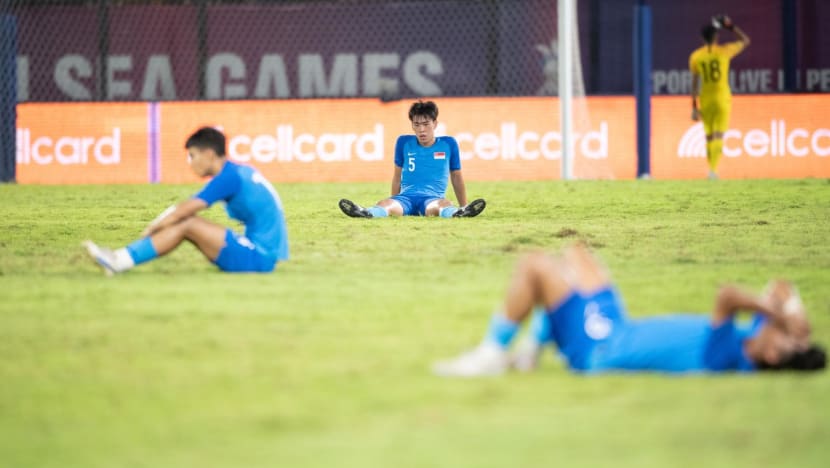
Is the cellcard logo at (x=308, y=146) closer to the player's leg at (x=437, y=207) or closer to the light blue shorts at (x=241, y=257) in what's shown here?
the player's leg at (x=437, y=207)

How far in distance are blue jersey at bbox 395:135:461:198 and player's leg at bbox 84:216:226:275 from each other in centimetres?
583

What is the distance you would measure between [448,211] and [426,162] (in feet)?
1.93

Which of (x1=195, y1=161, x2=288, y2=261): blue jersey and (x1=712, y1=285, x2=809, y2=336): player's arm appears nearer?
(x1=712, y1=285, x2=809, y2=336): player's arm

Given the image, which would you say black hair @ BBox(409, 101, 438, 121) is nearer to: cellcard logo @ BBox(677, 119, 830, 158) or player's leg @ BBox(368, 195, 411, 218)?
player's leg @ BBox(368, 195, 411, 218)

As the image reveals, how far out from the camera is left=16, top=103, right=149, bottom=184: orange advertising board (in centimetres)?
2319

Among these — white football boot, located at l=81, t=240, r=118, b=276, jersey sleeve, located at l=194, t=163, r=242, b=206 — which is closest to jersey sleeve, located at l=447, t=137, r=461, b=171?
jersey sleeve, located at l=194, t=163, r=242, b=206

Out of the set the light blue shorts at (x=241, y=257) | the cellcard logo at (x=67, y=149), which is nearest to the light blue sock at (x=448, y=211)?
the light blue shorts at (x=241, y=257)

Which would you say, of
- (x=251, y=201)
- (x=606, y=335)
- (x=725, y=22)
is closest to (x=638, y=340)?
(x=606, y=335)

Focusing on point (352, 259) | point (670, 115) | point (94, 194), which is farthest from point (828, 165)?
point (352, 259)

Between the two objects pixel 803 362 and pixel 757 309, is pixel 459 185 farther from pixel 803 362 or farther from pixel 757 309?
pixel 757 309

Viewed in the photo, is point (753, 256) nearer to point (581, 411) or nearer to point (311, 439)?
point (581, 411)

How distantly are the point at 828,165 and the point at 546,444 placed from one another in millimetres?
19407

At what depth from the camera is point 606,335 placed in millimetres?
6137

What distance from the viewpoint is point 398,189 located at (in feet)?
52.0
